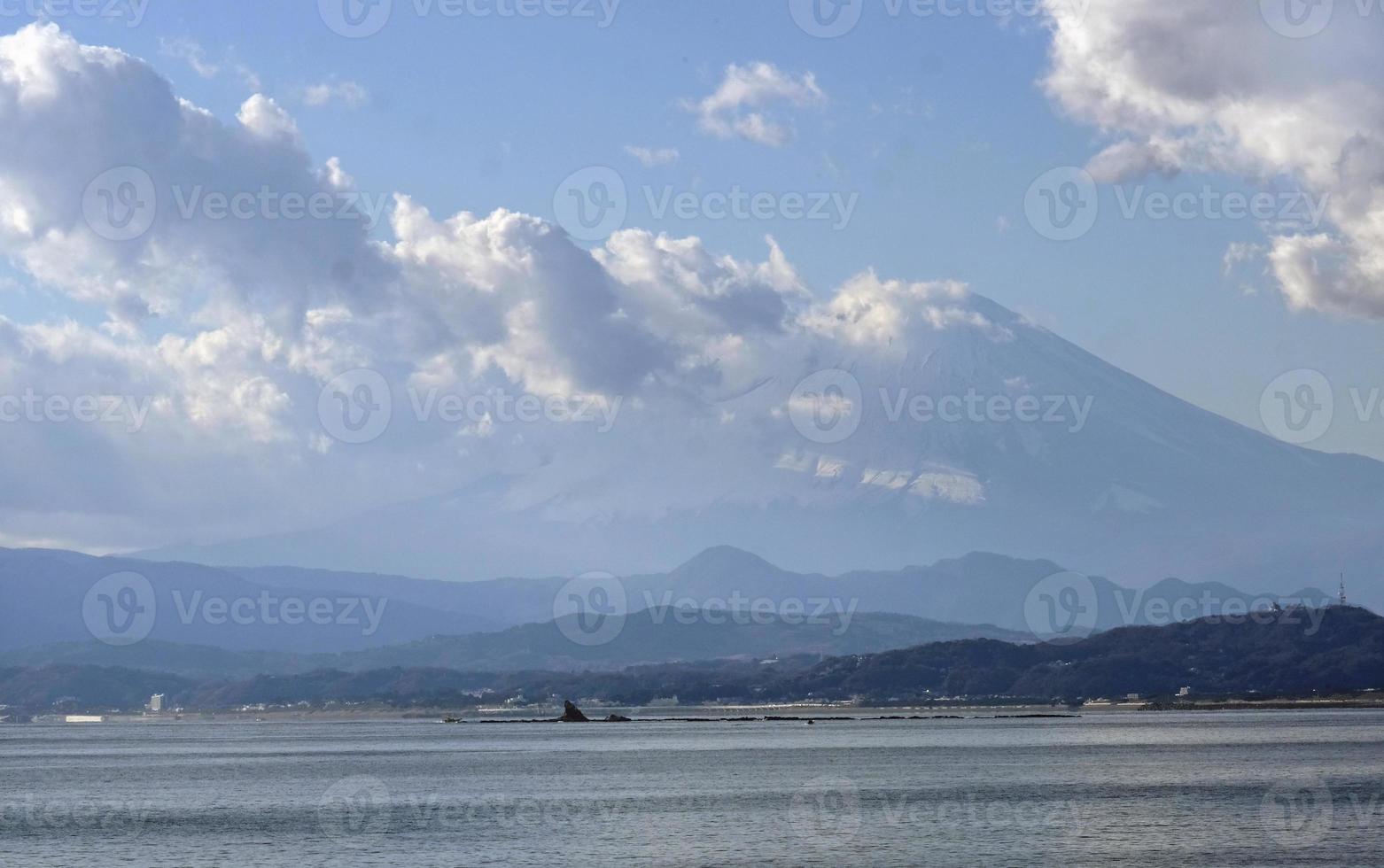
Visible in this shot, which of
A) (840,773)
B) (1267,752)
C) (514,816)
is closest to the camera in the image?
(514,816)

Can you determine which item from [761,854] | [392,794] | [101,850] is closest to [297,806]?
[392,794]

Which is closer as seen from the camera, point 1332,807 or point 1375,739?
point 1332,807

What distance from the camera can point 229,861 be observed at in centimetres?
8550

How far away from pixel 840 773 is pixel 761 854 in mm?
69073

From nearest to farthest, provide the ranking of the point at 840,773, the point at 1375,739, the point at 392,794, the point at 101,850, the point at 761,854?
the point at 761,854
the point at 101,850
the point at 392,794
the point at 840,773
the point at 1375,739

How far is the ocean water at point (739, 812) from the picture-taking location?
83.9 meters

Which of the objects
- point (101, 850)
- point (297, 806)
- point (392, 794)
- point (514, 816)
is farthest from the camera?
point (392, 794)

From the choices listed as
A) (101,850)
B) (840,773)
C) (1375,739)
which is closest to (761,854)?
(101,850)

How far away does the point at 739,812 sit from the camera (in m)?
109

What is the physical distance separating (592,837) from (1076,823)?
27986 millimetres

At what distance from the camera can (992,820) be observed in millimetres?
99312

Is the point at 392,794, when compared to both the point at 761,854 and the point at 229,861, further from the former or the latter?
the point at 761,854

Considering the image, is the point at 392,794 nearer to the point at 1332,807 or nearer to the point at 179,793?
the point at 179,793

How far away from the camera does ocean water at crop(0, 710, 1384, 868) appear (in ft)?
275
